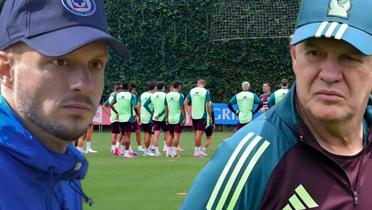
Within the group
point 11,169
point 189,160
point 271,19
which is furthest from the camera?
point 271,19

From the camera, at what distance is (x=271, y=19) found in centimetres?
3050

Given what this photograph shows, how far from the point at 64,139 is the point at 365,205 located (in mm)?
1375

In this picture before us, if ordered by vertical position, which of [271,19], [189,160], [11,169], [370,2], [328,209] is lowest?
[189,160]

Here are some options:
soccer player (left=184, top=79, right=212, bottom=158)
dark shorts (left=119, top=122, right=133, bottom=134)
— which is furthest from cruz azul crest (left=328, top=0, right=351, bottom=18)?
dark shorts (left=119, top=122, right=133, bottom=134)

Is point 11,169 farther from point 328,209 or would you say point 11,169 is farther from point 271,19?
point 271,19

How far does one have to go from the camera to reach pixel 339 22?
323cm

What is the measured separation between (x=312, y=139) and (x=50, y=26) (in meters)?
1.28

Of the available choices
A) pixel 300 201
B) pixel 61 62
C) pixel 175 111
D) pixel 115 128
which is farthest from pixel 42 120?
pixel 115 128

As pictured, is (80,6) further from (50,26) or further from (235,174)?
(235,174)

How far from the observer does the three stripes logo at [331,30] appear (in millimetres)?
3162

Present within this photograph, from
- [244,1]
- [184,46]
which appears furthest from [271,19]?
[184,46]

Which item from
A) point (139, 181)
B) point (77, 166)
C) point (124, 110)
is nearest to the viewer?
point (77, 166)

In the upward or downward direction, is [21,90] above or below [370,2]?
below

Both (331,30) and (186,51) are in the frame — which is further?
(186,51)
